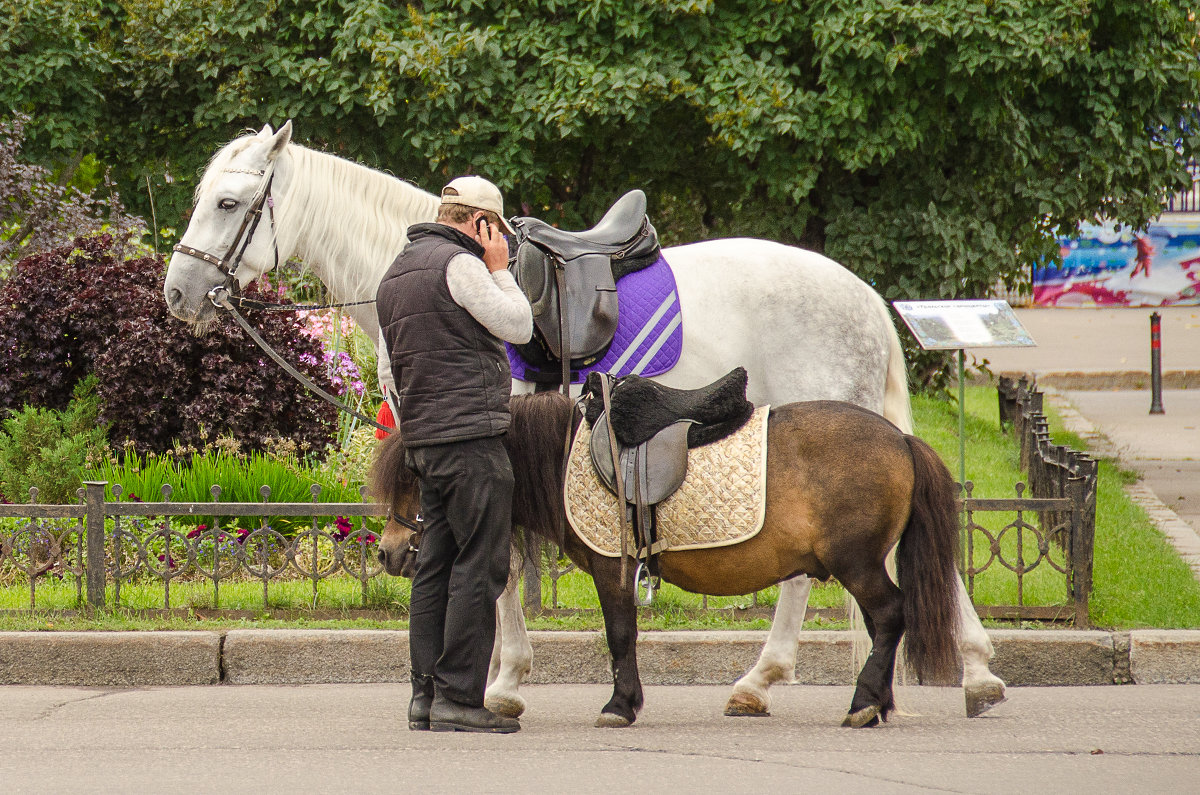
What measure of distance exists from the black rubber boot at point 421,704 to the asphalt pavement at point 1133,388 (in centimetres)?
496

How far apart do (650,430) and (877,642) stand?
3.86 ft

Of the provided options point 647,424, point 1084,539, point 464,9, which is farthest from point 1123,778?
point 464,9

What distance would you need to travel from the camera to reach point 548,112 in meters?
13.2

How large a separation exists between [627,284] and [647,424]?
866 millimetres

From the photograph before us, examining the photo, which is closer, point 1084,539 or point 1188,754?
point 1188,754

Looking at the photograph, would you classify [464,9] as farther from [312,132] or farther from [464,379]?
[464,379]

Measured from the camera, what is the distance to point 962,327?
8.81 meters

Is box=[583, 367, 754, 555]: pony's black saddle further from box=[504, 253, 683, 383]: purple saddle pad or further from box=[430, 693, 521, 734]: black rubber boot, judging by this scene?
box=[430, 693, 521, 734]: black rubber boot

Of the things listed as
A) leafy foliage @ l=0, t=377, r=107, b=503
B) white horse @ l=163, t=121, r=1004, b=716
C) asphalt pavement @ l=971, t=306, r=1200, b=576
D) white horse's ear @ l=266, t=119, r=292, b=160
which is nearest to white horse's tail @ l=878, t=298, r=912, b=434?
white horse @ l=163, t=121, r=1004, b=716

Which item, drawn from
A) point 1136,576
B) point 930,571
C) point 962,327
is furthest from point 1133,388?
point 930,571

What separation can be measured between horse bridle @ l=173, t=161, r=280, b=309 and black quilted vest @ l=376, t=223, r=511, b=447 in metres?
1.00

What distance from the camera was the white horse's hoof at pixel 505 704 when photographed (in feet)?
18.4

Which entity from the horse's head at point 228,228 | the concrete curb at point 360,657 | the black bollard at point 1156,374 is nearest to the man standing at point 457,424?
the horse's head at point 228,228

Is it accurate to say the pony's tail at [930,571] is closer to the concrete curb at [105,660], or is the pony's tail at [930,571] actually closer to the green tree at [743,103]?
the concrete curb at [105,660]
